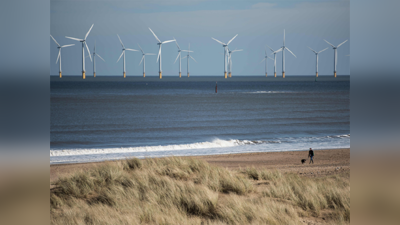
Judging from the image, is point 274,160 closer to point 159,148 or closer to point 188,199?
point 159,148

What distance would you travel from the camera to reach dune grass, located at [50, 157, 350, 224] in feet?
25.0

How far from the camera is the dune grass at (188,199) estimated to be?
763cm

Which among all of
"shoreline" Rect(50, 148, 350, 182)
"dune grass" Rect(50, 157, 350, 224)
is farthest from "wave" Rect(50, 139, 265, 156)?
"dune grass" Rect(50, 157, 350, 224)

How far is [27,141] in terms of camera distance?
2.32m

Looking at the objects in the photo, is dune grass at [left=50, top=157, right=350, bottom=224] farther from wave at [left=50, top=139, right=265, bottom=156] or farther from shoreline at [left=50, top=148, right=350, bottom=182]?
wave at [left=50, top=139, right=265, bottom=156]

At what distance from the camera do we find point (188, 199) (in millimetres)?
8773

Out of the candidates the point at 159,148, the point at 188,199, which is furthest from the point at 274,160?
the point at 188,199

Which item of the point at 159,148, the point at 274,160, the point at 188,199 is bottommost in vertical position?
the point at 159,148

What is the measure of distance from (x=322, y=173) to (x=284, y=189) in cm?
483

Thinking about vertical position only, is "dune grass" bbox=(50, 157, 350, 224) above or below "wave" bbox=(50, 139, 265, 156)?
above

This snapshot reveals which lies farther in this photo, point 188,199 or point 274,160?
point 274,160

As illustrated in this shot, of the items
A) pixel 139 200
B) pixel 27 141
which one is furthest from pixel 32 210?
pixel 139 200

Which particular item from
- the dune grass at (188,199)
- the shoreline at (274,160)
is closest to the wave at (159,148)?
the shoreline at (274,160)

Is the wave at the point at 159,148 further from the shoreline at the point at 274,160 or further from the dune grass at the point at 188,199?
the dune grass at the point at 188,199
